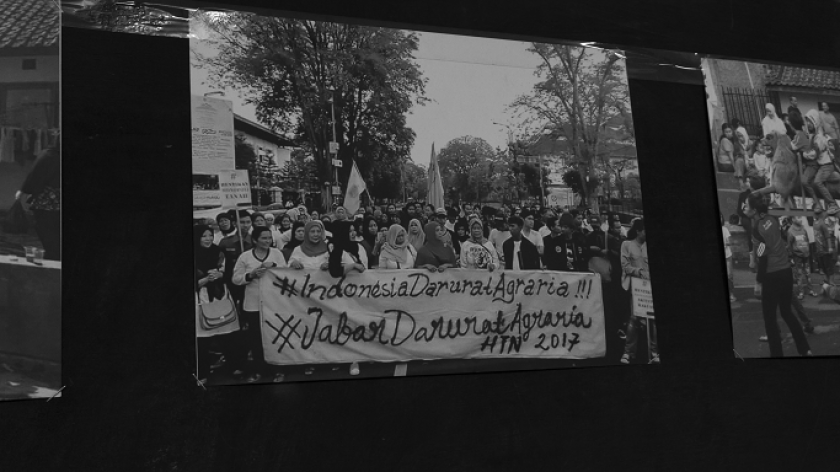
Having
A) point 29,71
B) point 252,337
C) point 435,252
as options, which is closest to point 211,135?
point 29,71

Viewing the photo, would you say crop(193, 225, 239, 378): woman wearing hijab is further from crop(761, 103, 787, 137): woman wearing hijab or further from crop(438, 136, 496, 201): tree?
crop(761, 103, 787, 137): woman wearing hijab

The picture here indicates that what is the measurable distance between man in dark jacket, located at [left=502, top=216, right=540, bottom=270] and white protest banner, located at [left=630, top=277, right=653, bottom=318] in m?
0.47

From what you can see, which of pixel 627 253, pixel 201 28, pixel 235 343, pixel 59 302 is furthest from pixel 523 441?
pixel 201 28

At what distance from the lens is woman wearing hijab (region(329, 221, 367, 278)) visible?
9.38ft

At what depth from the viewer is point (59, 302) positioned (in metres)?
2.51

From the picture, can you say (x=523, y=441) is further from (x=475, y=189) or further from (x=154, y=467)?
(x=154, y=467)

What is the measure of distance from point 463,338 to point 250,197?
104 cm

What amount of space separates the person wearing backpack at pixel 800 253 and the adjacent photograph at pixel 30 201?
3.23 m

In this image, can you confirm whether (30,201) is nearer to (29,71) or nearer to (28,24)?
(29,71)

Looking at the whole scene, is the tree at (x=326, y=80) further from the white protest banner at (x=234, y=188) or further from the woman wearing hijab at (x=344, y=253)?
the white protest banner at (x=234, y=188)

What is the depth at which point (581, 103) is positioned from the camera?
131 inches

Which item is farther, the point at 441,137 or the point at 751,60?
the point at 751,60

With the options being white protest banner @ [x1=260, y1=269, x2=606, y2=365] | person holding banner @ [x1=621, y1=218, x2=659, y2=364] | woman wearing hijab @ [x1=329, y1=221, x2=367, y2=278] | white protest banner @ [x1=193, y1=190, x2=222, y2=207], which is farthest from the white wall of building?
person holding banner @ [x1=621, y1=218, x2=659, y2=364]

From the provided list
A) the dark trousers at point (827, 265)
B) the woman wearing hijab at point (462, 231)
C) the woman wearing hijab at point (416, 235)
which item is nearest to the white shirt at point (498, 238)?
the woman wearing hijab at point (462, 231)
